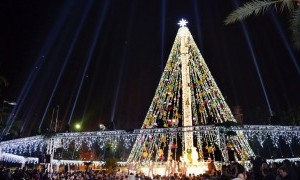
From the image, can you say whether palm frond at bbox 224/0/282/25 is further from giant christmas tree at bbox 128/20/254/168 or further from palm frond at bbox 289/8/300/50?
giant christmas tree at bbox 128/20/254/168

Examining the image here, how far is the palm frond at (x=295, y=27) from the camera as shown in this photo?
8188 mm

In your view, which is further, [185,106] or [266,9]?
[185,106]

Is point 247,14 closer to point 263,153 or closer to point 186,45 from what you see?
point 186,45

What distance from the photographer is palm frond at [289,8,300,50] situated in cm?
819

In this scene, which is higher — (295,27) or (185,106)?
(185,106)

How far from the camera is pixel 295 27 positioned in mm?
8359

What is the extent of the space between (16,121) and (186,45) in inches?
1268

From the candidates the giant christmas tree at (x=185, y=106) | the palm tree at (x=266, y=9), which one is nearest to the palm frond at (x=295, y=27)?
the palm tree at (x=266, y=9)

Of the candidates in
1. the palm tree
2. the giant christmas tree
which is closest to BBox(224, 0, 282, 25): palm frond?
the palm tree

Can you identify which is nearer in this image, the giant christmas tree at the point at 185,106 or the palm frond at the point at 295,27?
the palm frond at the point at 295,27

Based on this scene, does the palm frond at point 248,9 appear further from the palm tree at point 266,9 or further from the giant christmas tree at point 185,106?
the giant christmas tree at point 185,106

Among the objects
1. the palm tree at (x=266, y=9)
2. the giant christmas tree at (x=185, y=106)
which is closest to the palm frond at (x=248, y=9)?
the palm tree at (x=266, y=9)

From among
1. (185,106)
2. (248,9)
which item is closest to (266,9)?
(248,9)

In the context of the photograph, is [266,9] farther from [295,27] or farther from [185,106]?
[185,106]
